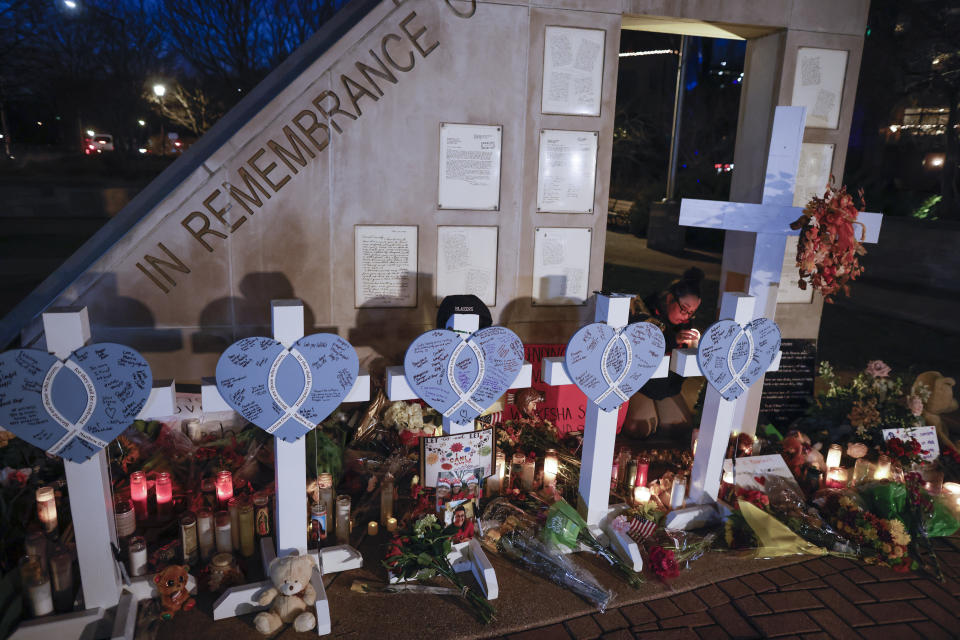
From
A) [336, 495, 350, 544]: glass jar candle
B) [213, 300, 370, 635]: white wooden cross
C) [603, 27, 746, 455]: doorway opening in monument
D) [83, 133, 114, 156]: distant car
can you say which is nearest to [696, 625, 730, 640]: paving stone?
[213, 300, 370, 635]: white wooden cross

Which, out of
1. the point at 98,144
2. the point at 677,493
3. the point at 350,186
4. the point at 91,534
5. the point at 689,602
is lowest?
the point at 689,602

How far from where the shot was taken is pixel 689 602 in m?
3.26

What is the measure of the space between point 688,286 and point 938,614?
269 centimetres

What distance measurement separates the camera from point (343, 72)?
15.5ft

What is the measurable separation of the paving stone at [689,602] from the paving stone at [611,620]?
36cm

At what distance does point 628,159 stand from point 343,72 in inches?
944

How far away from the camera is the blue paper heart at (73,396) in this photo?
2660 mm

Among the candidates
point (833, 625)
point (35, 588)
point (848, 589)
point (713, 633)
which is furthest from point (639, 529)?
point (35, 588)

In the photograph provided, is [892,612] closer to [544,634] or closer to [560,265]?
[544,634]

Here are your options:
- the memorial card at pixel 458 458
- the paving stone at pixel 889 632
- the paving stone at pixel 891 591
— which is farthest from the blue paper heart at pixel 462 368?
the paving stone at pixel 891 591

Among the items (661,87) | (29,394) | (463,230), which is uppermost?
(661,87)

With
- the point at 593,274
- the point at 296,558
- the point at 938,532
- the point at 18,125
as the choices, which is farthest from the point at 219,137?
the point at 18,125

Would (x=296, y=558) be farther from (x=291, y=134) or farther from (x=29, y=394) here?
(x=291, y=134)

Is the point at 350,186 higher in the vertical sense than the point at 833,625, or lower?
higher
